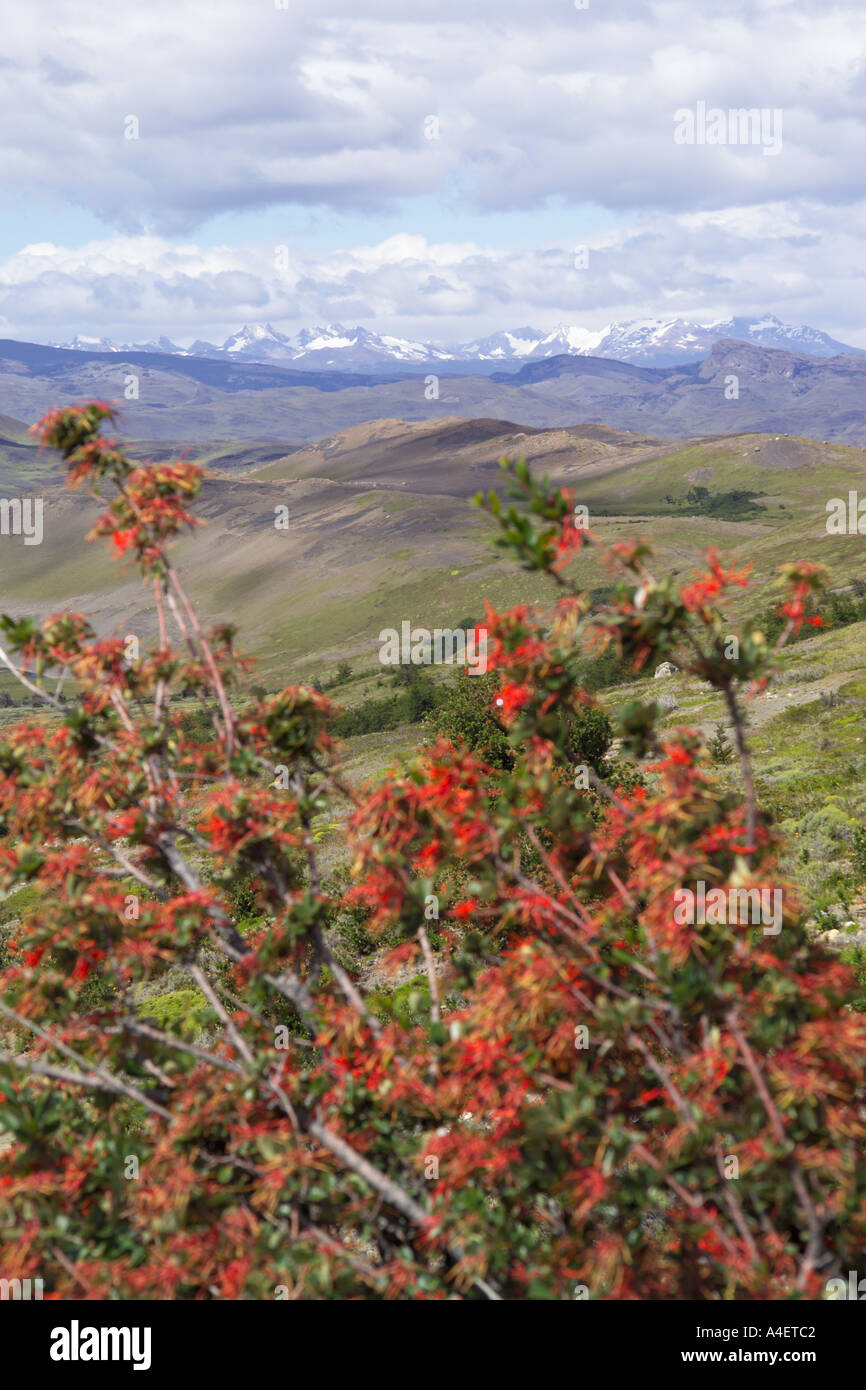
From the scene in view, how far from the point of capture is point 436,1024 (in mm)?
5211

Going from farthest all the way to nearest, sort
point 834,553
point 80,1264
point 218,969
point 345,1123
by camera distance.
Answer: point 834,553 < point 218,969 < point 345,1123 < point 80,1264

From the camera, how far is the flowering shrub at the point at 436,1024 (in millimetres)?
4559

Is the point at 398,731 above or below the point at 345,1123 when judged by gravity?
above

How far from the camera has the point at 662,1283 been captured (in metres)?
4.79

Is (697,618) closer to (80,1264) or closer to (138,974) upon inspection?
(138,974)

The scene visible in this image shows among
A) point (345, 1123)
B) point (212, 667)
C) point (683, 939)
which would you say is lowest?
point (345, 1123)

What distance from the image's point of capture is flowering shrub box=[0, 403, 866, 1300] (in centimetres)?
456

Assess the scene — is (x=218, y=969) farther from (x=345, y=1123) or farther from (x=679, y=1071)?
(x=679, y=1071)

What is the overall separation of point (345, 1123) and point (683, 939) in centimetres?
252

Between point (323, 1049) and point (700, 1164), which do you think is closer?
point (700, 1164)

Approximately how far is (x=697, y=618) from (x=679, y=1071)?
251 centimetres

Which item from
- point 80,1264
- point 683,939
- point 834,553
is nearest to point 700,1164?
point 683,939
